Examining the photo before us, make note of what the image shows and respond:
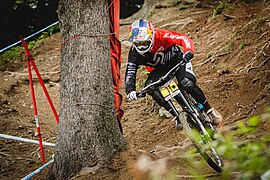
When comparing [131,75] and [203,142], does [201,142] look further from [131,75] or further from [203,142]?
[131,75]

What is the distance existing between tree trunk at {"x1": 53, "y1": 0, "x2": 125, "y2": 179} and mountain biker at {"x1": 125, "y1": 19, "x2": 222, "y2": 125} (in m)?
0.37

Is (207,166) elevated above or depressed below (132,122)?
above

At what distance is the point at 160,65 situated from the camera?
17.2 feet

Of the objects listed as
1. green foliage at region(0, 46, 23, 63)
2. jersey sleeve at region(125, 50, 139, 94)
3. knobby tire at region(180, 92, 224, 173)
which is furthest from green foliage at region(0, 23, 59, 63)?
knobby tire at region(180, 92, 224, 173)

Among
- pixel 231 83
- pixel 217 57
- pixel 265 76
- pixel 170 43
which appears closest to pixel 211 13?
pixel 217 57

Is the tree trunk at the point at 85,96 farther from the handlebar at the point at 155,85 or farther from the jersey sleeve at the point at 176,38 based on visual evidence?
the jersey sleeve at the point at 176,38

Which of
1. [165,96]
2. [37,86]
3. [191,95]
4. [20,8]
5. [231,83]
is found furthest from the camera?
[20,8]

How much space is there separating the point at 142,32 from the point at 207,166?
69.3 inches

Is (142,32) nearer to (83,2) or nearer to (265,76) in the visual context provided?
(83,2)

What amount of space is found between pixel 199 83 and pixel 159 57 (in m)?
3.02

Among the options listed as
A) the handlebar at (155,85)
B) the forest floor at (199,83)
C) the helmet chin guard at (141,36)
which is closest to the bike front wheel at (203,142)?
the forest floor at (199,83)

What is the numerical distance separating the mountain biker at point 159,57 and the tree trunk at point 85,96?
0.37 m

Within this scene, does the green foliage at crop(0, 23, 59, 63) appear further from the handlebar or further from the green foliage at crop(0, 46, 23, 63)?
the handlebar

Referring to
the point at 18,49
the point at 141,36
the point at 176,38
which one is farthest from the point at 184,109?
the point at 18,49
